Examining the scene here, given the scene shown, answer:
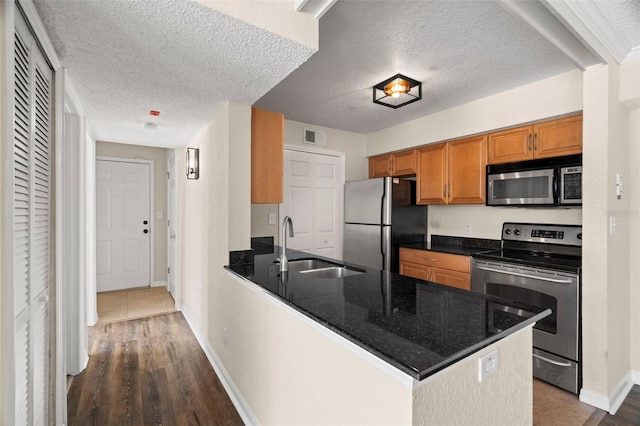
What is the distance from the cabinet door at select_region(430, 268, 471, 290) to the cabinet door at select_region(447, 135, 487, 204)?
0.75 m

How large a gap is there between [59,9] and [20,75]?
0.97 ft

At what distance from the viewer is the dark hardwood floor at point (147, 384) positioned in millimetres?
1959

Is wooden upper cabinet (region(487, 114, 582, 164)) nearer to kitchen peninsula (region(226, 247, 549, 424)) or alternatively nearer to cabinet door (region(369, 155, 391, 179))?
cabinet door (region(369, 155, 391, 179))

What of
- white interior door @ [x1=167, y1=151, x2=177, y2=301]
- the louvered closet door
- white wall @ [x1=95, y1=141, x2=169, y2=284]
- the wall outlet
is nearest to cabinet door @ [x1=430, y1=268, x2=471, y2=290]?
the wall outlet

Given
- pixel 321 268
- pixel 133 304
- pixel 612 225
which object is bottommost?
pixel 133 304

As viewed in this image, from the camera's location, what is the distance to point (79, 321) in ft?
8.05

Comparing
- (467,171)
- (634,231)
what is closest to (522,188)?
(467,171)

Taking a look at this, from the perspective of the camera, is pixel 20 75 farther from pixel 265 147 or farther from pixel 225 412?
pixel 225 412

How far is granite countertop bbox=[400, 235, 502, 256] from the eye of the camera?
3207mm

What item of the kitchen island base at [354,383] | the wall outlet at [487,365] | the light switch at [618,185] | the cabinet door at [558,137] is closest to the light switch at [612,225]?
the light switch at [618,185]

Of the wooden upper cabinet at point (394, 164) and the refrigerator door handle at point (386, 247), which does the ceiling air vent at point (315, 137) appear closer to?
the wooden upper cabinet at point (394, 164)

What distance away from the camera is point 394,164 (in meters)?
3.98

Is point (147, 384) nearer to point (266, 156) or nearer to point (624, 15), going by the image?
point (266, 156)

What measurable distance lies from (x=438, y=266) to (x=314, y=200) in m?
1.64
